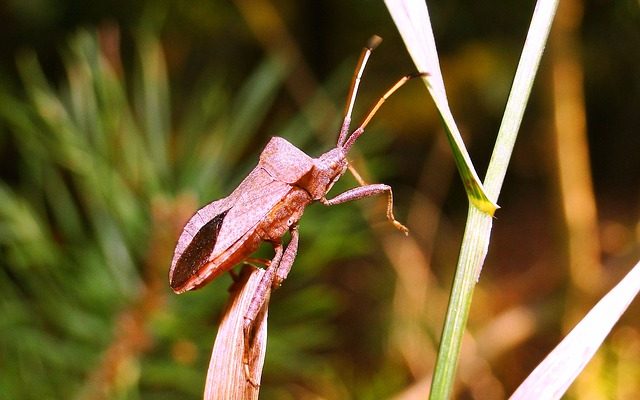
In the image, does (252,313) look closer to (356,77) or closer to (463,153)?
(463,153)

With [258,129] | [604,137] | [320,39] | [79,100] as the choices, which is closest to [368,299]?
[258,129]

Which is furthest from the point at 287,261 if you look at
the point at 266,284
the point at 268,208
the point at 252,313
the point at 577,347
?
the point at 577,347

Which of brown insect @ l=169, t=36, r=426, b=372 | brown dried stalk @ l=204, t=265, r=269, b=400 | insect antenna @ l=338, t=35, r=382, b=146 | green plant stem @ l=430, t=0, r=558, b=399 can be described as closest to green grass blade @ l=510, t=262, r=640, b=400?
green plant stem @ l=430, t=0, r=558, b=399

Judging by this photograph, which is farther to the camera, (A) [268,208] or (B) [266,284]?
(A) [268,208]

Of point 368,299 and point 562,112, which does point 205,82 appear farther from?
point 562,112

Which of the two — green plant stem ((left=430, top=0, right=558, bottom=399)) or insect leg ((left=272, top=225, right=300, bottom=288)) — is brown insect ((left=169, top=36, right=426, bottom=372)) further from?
green plant stem ((left=430, top=0, right=558, bottom=399))
